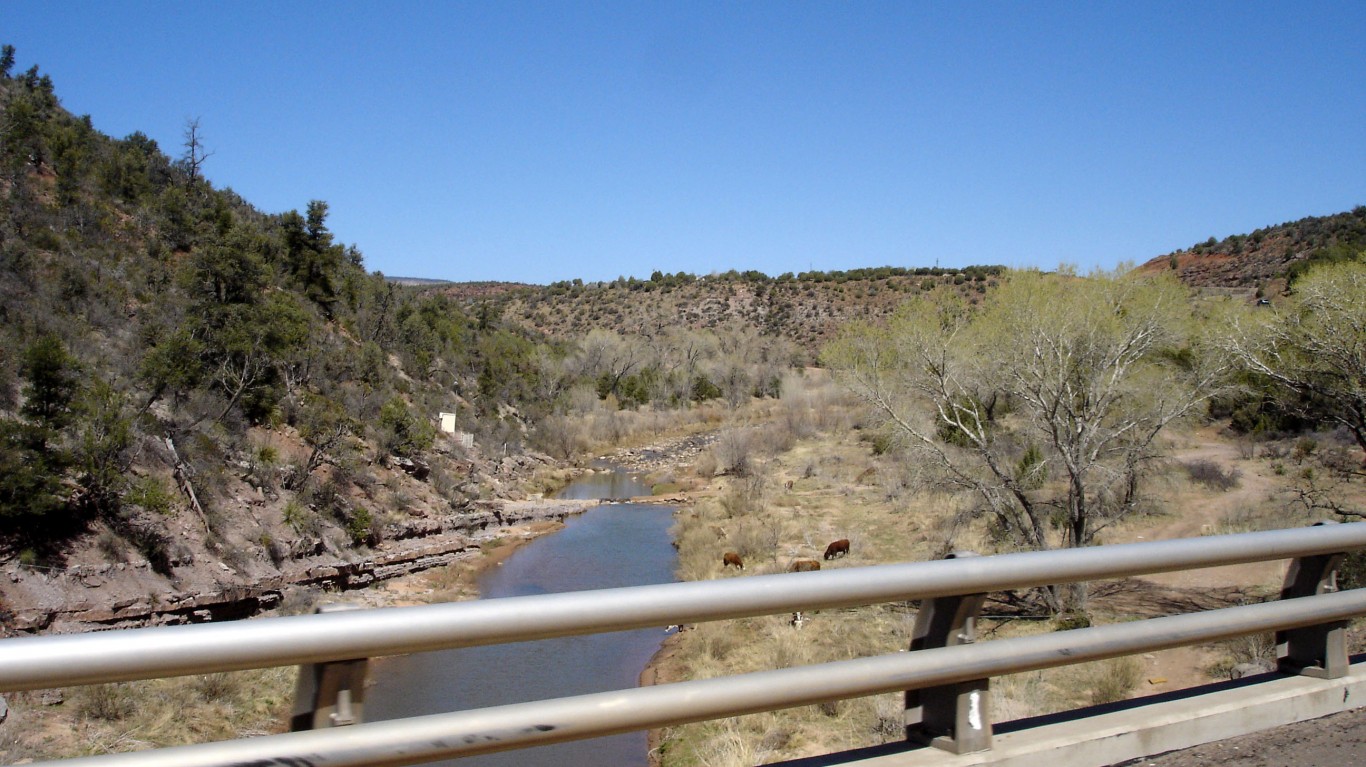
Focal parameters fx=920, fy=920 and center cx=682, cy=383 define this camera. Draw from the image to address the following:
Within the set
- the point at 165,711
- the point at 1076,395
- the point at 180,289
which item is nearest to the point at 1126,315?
the point at 1076,395

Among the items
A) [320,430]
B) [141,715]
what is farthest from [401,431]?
A: [141,715]

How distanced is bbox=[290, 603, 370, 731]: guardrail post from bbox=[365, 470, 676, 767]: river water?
3.29 meters

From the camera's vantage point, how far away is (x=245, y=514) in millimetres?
19172

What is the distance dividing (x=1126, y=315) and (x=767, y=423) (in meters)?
34.7

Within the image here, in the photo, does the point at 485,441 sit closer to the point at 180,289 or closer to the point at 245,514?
the point at 180,289

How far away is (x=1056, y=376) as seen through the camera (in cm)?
1689

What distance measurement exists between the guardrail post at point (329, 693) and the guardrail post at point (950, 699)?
1978mm

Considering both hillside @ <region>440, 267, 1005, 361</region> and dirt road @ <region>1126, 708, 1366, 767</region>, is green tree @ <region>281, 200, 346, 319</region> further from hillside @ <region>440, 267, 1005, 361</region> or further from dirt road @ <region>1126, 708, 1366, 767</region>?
hillside @ <region>440, 267, 1005, 361</region>

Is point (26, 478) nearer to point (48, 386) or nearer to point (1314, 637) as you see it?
point (48, 386)

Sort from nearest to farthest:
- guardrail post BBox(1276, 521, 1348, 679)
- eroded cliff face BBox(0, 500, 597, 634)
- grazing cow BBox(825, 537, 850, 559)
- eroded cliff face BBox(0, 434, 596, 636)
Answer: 1. guardrail post BBox(1276, 521, 1348, 679)
2. eroded cliff face BBox(0, 500, 597, 634)
3. eroded cliff face BBox(0, 434, 596, 636)
4. grazing cow BBox(825, 537, 850, 559)

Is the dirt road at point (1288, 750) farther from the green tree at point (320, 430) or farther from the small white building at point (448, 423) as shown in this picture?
the small white building at point (448, 423)

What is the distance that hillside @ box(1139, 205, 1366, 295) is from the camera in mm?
53000

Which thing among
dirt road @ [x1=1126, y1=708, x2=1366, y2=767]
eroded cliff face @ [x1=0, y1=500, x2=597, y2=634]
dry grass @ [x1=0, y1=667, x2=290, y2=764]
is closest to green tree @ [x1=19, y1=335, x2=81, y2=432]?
eroded cliff face @ [x1=0, y1=500, x2=597, y2=634]

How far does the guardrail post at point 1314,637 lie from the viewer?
4.34m
